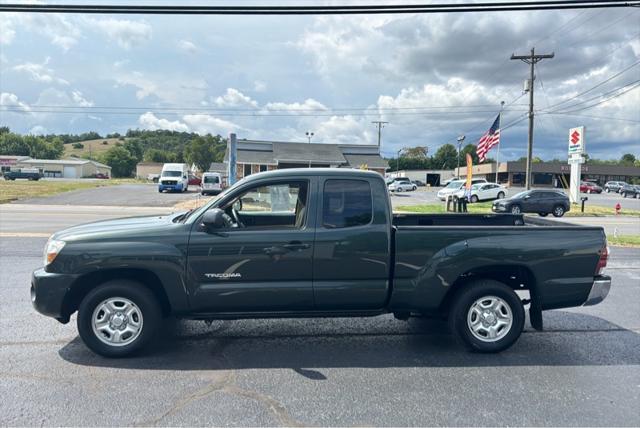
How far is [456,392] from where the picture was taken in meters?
3.61

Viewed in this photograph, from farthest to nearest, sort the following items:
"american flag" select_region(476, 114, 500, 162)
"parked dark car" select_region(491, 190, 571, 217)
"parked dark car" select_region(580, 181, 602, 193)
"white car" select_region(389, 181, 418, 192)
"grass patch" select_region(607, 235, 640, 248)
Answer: "parked dark car" select_region(580, 181, 602, 193) → "white car" select_region(389, 181, 418, 192) → "american flag" select_region(476, 114, 500, 162) → "parked dark car" select_region(491, 190, 571, 217) → "grass patch" select_region(607, 235, 640, 248)

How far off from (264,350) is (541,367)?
2728 mm

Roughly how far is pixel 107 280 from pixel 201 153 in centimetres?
9421

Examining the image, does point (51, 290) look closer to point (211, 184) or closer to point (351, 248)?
point (351, 248)

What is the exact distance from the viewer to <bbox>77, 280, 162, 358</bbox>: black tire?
161 inches

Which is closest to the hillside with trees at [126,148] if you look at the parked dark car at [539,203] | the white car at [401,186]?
the white car at [401,186]

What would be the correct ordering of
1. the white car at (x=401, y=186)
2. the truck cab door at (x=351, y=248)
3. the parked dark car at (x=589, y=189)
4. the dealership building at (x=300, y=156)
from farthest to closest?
the parked dark car at (x=589, y=189) → the white car at (x=401, y=186) → the dealership building at (x=300, y=156) → the truck cab door at (x=351, y=248)

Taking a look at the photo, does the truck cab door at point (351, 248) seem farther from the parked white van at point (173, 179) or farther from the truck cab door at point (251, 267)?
the parked white van at point (173, 179)

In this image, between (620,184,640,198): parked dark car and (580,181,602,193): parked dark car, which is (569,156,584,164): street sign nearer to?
(620,184,640,198): parked dark car

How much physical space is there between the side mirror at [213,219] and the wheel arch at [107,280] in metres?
0.75

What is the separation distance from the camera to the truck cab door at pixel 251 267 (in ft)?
13.5

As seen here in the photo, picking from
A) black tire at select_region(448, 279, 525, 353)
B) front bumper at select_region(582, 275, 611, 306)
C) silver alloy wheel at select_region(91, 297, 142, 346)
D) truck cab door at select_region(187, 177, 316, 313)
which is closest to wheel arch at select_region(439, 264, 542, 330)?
black tire at select_region(448, 279, 525, 353)

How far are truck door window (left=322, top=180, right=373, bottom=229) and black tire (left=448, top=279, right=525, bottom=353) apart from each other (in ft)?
4.30

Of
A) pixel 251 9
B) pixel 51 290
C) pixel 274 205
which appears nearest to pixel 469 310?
pixel 274 205
